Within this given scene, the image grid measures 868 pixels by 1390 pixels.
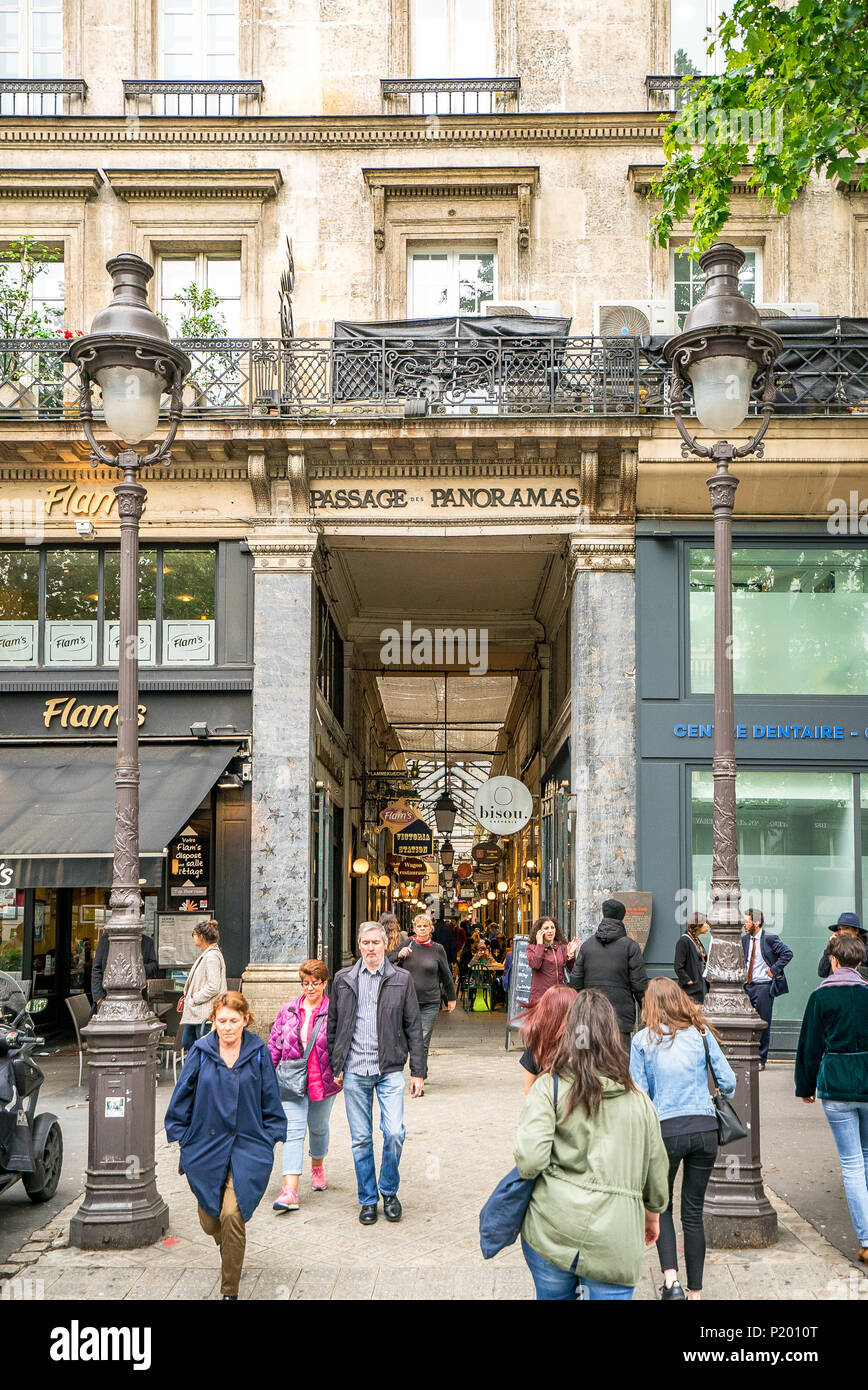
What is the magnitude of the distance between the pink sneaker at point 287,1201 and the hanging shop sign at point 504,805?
10.5 metres

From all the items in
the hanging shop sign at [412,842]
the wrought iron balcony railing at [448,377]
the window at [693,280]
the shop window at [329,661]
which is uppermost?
the window at [693,280]

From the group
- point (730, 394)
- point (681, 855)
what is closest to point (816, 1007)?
point (730, 394)

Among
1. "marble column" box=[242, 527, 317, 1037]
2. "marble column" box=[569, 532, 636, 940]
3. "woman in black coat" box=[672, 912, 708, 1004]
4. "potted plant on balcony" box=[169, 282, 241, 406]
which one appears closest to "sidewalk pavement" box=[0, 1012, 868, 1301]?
"woman in black coat" box=[672, 912, 708, 1004]

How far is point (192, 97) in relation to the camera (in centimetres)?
1725

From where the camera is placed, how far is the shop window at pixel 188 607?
16.2m

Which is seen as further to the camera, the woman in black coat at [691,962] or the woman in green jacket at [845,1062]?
the woman in black coat at [691,962]

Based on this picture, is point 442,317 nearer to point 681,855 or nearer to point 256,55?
point 256,55

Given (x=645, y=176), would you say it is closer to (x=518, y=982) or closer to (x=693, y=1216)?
(x=518, y=982)

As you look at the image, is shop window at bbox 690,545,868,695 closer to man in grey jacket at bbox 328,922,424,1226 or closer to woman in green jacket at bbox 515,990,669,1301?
man in grey jacket at bbox 328,922,424,1226

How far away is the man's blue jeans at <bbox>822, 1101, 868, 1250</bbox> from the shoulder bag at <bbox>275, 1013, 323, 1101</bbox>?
3.40m

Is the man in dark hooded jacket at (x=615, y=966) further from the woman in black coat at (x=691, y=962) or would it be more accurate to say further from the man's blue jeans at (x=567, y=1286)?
the man's blue jeans at (x=567, y=1286)

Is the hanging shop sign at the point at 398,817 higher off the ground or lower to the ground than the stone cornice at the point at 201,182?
lower

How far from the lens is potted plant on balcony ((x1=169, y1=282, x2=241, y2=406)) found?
52.7 feet

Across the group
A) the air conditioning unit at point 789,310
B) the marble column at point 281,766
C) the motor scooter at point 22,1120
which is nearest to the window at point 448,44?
the air conditioning unit at point 789,310
